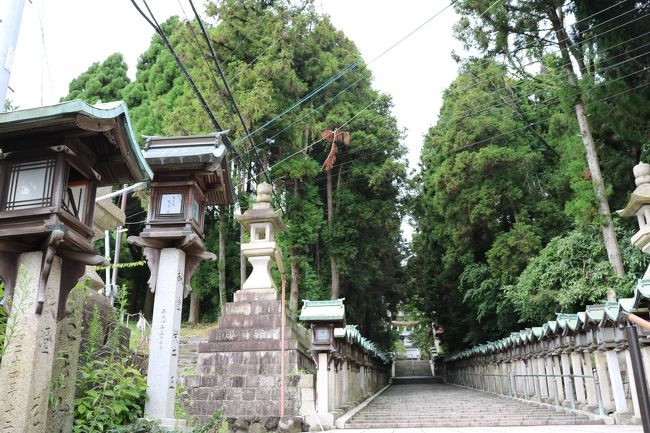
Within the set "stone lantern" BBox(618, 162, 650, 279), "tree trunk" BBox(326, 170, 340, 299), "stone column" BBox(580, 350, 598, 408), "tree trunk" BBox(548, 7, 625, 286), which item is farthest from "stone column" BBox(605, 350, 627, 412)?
"tree trunk" BBox(326, 170, 340, 299)

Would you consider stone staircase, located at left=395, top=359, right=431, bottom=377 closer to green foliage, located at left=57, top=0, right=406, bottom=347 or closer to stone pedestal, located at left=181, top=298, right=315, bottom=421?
green foliage, located at left=57, top=0, right=406, bottom=347

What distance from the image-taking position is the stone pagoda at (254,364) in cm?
1017

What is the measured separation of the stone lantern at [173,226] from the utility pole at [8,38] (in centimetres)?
179

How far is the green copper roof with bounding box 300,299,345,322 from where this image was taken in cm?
1060

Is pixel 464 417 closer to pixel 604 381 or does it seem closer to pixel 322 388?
pixel 604 381

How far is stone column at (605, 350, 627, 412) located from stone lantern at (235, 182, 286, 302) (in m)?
7.45

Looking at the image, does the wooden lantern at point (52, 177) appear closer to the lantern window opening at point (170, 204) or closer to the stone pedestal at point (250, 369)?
the lantern window opening at point (170, 204)

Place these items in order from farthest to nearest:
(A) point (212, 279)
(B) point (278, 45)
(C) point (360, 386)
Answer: (A) point (212, 279), (B) point (278, 45), (C) point (360, 386)

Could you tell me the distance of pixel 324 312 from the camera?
10758mm

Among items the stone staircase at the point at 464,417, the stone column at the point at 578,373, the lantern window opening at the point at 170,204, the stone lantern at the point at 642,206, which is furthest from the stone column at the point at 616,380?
the lantern window opening at the point at 170,204

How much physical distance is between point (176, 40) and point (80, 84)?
1175 cm

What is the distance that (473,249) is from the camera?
71.5 ft

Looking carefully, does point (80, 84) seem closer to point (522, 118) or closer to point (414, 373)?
point (522, 118)

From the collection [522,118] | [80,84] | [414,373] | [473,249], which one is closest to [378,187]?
[473,249]
